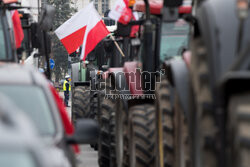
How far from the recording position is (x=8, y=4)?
12.3m

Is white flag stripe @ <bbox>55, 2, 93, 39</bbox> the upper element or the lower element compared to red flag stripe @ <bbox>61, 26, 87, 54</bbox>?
upper

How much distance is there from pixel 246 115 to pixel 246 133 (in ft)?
0.49

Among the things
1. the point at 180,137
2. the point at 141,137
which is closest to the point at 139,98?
the point at 141,137

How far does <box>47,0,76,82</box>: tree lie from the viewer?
281 ft

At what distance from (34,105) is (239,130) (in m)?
1.95

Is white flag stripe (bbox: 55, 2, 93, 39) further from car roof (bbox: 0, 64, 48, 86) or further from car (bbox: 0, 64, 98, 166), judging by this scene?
car (bbox: 0, 64, 98, 166)

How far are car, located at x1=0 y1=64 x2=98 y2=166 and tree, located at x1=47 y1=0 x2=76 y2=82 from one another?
77.4 m

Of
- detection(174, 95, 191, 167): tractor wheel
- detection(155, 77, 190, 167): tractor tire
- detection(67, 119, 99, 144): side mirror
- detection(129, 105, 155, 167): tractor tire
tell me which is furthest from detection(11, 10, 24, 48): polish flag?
detection(67, 119, 99, 144): side mirror

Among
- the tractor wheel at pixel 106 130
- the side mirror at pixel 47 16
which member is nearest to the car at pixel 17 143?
the side mirror at pixel 47 16

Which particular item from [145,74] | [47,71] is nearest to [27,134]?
[145,74]

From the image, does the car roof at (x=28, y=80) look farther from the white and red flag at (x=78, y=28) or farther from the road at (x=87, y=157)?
the white and red flag at (x=78, y=28)

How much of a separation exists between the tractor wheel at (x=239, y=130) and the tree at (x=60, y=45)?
7868 centimetres

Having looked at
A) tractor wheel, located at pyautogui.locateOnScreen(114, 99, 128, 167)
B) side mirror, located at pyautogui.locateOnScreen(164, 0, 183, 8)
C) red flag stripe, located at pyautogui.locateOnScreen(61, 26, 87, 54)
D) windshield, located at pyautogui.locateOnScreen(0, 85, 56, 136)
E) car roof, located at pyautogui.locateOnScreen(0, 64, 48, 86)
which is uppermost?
side mirror, located at pyautogui.locateOnScreen(164, 0, 183, 8)

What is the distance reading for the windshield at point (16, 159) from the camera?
14.5 ft
